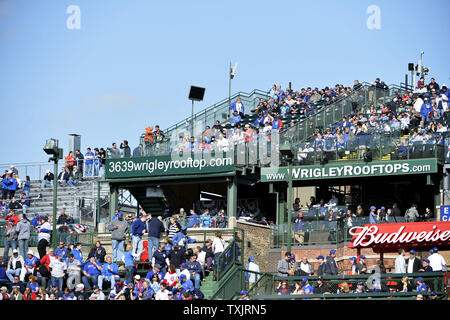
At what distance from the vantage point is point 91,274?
108ft

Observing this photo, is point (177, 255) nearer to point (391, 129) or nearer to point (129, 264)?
point (129, 264)

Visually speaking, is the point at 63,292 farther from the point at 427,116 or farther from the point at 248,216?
the point at 427,116

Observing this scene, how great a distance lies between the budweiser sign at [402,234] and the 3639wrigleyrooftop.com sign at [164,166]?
22.4 ft

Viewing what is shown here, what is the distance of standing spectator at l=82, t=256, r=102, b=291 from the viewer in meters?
32.8

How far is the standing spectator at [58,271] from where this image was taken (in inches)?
1292

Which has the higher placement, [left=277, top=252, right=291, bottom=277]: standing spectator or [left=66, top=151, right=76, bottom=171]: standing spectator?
[left=66, top=151, right=76, bottom=171]: standing spectator

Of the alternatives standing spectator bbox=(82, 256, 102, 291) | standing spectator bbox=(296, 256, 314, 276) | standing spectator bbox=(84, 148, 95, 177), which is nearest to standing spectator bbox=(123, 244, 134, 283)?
standing spectator bbox=(82, 256, 102, 291)

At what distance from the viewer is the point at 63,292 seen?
3234cm

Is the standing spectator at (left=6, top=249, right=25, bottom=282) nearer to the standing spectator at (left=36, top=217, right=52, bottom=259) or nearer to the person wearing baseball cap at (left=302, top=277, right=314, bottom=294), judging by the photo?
the standing spectator at (left=36, top=217, right=52, bottom=259)

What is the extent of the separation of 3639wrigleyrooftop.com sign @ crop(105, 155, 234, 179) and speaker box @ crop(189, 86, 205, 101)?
4571mm

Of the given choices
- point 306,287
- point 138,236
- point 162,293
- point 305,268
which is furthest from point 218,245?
point 306,287

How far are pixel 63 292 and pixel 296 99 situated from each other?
1841 centimetres

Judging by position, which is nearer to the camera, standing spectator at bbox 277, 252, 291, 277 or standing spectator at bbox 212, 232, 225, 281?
standing spectator at bbox 277, 252, 291, 277

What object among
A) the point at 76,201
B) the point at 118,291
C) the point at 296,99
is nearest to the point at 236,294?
the point at 118,291
